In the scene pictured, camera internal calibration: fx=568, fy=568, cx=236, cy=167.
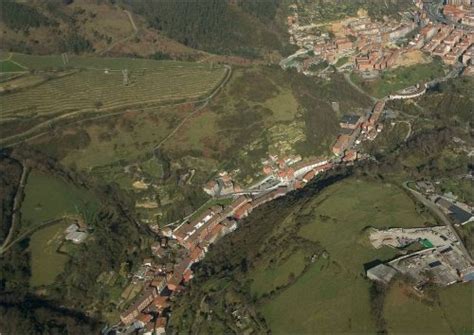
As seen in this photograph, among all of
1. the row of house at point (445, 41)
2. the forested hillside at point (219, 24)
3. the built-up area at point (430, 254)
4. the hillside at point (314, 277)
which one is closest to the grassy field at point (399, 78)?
the row of house at point (445, 41)

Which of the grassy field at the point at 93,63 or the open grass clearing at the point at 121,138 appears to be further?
the grassy field at the point at 93,63

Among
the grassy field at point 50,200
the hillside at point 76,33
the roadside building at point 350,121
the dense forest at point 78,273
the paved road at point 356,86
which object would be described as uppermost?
the hillside at point 76,33

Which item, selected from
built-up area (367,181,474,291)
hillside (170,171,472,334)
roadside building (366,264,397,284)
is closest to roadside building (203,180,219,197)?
hillside (170,171,472,334)

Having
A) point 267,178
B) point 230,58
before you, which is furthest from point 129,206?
point 230,58

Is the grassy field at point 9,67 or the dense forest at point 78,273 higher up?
the grassy field at point 9,67

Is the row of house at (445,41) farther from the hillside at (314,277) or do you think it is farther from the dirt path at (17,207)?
the dirt path at (17,207)

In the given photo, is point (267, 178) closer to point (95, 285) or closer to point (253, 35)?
point (95, 285)
